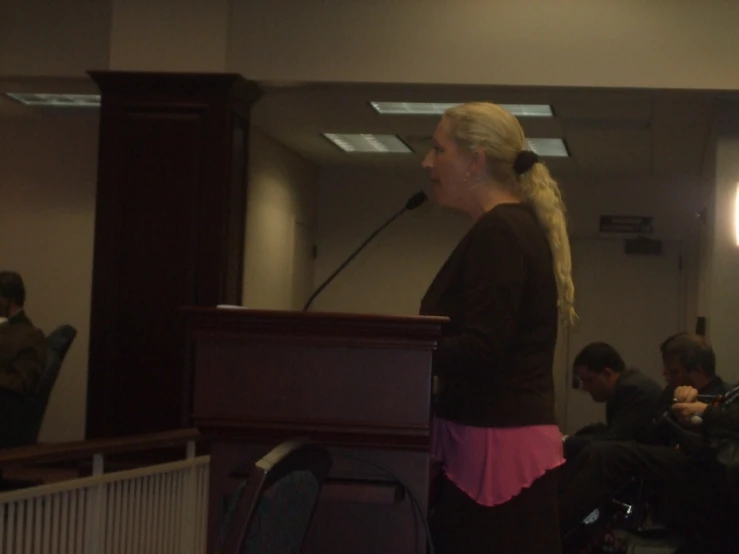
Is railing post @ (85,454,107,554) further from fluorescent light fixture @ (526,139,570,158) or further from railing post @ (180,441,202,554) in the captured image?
fluorescent light fixture @ (526,139,570,158)

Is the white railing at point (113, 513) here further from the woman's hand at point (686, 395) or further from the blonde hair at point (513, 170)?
the woman's hand at point (686, 395)

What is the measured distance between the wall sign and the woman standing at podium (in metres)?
6.85

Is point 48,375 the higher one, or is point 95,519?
point 48,375

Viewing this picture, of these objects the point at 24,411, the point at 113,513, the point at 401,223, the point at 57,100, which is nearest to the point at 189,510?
the point at 113,513

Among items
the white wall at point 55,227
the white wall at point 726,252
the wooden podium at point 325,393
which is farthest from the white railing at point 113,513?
the white wall at point 55,227

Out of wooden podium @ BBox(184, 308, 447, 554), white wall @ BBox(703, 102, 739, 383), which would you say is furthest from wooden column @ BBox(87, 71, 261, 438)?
wooden podium @ BBox(184, 308, 447, 554)

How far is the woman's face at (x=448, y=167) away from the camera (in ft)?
5.96

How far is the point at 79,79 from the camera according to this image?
5.68 m

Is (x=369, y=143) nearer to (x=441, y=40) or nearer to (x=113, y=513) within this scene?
(x=441, y=40)

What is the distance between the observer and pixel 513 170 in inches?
72.8

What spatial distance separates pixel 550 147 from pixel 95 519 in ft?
16.7

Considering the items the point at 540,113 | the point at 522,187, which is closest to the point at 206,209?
the point at 540,113

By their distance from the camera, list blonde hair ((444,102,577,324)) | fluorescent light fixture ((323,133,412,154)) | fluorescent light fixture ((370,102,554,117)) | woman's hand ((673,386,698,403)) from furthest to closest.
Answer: fluorescent light fixture ((323,133,412,154)), fluorescent light fixture ((370,102,554,117)), woman's hand ((673,386,698,403)), blonde hair ((444,102,577,324))

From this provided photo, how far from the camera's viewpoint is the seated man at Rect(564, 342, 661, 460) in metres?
4.96
